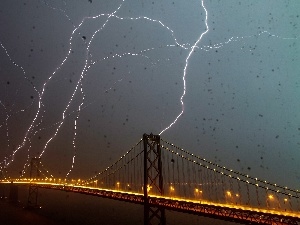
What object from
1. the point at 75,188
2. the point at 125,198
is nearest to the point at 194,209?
the point at 125,198

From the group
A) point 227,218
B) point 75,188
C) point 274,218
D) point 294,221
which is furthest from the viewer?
point 75,188

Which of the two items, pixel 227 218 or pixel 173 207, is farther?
pixel 173 207

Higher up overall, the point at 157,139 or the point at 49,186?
the point at 157,139

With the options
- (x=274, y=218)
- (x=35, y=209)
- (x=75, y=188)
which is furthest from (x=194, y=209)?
(x=35, y=209)

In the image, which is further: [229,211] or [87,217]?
[87,217]

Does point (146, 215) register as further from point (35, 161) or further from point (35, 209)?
point (35, 161)

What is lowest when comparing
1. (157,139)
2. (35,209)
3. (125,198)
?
(35,209)

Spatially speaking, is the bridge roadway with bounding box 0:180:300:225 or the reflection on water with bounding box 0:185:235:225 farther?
the reflection on water with bounding box 0:185:235:225

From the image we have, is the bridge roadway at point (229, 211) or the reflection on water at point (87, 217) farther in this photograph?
the reflection on water at point (87, 217)

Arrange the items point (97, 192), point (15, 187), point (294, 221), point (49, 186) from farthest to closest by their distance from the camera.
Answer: point (15, 187)
point (49, 186)
point (97, 192)
point (294, 221)
